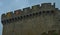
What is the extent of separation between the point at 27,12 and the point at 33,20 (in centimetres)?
103

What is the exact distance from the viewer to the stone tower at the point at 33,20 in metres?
25.2

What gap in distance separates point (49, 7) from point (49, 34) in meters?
2.81

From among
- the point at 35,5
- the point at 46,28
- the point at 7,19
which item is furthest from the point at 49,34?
the point at 7,19

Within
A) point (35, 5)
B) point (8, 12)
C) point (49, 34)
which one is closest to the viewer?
point (49, 34)

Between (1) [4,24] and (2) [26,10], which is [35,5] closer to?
(2) [26,10]

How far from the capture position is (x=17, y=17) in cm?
2664

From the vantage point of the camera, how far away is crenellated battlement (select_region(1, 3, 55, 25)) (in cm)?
2516

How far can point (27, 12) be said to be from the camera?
2600 centimetres

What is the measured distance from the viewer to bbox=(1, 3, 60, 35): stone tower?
82.8 feet

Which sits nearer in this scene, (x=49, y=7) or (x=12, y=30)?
(x=49, y=7)

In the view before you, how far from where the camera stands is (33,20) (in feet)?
85.2

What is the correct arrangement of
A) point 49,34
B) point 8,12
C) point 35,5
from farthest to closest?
point 8,12, point 35,5, point 49,34

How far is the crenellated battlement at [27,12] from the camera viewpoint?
82.5ft

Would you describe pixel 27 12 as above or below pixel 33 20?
above
